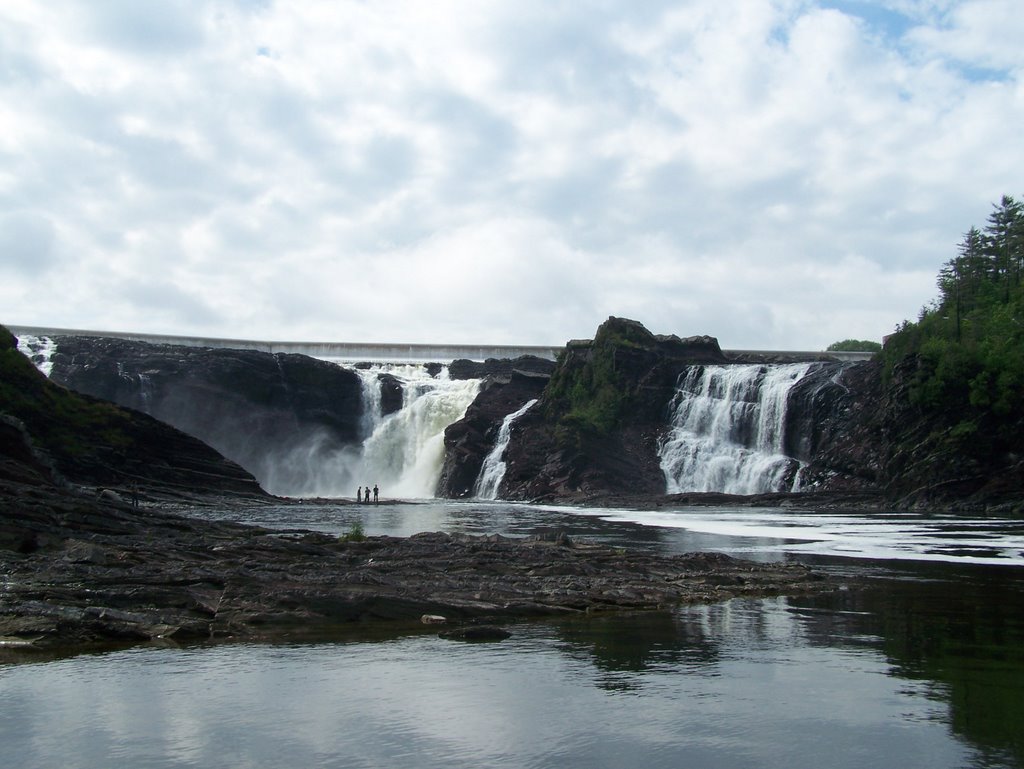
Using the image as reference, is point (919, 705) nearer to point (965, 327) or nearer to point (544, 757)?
point (544, 757)

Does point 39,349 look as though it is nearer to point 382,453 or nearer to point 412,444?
point 382,453

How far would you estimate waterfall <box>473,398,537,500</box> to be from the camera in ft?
293

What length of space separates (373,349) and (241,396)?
31.9 metres

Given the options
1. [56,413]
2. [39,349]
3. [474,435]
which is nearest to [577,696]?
[56,413]

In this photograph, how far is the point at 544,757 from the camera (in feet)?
30.4

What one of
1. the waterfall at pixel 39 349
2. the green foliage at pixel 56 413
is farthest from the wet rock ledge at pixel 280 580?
the waterfall at pixel 39 349

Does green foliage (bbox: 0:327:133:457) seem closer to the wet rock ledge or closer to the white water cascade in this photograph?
the wet rock ledge

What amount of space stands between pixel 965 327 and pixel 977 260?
32.7 metres

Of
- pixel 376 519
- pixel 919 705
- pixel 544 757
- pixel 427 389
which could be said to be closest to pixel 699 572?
pixel 919 705

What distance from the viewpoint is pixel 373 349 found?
13538cm

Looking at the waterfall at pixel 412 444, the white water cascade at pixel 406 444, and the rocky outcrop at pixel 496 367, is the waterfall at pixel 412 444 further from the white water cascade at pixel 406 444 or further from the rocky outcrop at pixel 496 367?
the rocky outcrop at pixel 496 367

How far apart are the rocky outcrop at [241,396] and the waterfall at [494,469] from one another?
56.1 ft

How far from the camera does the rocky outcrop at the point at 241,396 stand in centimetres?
10338

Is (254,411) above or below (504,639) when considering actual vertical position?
above
